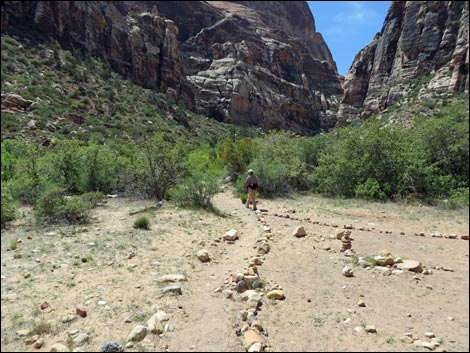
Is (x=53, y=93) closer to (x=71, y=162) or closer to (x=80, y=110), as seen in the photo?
(x=80, y=110)

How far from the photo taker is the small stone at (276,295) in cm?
486

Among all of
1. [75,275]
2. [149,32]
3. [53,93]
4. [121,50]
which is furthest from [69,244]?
[149,32]

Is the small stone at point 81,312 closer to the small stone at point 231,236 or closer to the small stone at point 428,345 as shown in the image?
the small stone at point 428,345

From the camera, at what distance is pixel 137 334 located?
12.0 ft

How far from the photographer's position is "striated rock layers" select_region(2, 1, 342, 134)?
164 ft

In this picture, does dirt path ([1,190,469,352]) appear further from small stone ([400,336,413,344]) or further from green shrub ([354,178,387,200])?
green shrub ([354,178,387,200])

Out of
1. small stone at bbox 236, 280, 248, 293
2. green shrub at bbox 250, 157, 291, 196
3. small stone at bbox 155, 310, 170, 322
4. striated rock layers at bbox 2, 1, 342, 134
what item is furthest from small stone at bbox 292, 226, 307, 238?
striated rock layers at bbox 2, 1, 342, 134

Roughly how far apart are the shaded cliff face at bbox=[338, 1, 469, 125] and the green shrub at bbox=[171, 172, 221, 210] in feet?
127

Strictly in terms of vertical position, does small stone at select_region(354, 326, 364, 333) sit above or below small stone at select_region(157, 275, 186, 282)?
above

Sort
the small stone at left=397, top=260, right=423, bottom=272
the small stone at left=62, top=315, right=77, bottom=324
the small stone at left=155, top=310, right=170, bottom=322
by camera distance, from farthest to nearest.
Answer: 1. the small stone at left=397, top=260, right=423, bottom=272
2. the small stone at left=155, top=310, right=170, bottom=322
3. the small stone at left=62, top=315, right=77, bottom=324

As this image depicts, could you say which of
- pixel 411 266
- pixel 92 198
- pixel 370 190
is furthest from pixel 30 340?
pixel 370 190

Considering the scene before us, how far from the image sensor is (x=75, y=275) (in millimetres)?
4914

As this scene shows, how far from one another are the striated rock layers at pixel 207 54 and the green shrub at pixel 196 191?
3864 centimetres

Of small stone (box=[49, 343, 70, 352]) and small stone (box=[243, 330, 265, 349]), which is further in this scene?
small stone (box=[243, 330, 265, 349])
